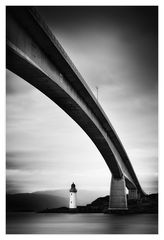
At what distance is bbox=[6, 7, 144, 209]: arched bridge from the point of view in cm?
1039

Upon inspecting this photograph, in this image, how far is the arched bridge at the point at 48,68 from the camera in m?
10.4

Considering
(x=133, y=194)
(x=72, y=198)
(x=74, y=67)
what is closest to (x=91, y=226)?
(x=74, y=67)

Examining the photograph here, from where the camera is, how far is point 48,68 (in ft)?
45.2

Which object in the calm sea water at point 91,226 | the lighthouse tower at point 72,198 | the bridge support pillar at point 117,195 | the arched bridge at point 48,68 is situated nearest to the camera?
the arched bridge at point 48,68

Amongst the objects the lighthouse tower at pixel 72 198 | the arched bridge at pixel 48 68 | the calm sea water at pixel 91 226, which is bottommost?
the lighthouse tower at pixel 72 198

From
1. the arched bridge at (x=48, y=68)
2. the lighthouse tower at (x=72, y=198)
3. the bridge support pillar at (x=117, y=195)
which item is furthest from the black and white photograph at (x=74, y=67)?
the lighthouse tower at (x=72, y=198)

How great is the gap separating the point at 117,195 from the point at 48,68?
3020 centimetres

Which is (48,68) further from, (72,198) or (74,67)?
(72,198)

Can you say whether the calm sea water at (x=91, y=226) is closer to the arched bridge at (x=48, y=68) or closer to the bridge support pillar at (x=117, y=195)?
the arched bridge at (x=48, y=68)

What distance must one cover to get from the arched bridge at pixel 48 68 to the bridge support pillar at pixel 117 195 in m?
14.7
